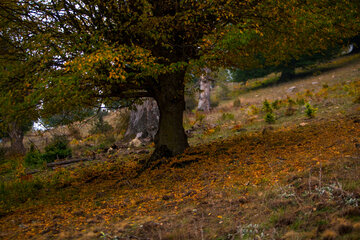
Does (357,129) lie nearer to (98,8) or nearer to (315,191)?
(315,191)

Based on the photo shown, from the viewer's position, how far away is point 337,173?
4270 mm

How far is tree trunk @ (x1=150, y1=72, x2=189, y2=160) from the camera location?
8016 mm

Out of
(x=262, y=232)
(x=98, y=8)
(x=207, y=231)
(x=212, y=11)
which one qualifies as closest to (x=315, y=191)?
(x=262, y=232)

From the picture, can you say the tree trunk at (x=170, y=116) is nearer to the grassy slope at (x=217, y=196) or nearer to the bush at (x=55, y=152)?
the grassy slope at (x=217, y=196)

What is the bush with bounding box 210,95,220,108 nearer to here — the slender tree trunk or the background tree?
the slender tree trunk

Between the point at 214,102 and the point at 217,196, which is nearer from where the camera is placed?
the point at 217,196

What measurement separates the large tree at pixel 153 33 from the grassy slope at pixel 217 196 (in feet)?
6.23

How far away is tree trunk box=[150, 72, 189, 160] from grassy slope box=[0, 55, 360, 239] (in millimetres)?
461

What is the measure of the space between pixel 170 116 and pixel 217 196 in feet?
A: 12.5

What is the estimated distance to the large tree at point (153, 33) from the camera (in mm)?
5930

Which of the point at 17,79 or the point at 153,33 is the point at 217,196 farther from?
the point at 17,79

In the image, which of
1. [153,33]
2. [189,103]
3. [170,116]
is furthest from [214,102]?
[153,33]

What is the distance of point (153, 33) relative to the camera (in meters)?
6.65

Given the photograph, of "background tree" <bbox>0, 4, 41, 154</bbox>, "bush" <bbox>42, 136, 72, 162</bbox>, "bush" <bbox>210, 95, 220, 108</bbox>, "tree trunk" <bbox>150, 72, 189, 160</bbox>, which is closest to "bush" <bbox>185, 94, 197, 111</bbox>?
"bush" <bbox>210, 95, 220, 108</bbox>
